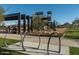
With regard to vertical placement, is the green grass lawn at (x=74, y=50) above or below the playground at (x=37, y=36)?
below

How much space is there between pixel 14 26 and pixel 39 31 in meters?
0.32

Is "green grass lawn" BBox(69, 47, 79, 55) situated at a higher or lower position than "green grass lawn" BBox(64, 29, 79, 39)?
lower

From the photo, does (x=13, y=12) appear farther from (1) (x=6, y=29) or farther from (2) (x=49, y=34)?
(2) (x=49, y=34)

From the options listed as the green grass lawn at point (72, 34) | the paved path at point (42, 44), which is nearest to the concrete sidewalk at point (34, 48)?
the paved path at point (42, 44)

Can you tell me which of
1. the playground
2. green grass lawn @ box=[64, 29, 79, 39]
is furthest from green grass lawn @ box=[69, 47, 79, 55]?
green grass lawn @ box=[64, 29, 79, 39]

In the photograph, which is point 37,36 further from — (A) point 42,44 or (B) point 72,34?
(B) point 72,34

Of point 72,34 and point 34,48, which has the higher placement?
point 72,34

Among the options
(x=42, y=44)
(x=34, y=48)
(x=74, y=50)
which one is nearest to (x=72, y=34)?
(x=74, y=50)

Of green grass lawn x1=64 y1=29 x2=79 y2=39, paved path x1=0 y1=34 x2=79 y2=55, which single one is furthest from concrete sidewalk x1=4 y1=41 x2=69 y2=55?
green grass lawn x1=64 y1=29 x2=79 y2=39

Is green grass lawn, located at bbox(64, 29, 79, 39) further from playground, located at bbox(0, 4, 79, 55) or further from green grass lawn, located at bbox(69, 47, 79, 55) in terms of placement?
green grass lawn, located at bbox(69, 47, 79, 55)

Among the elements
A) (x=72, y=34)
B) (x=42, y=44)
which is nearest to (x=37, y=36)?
(x=42, y=44)

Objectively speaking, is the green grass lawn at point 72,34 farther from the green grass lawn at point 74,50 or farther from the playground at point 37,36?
the green grass lawn at point 74,50

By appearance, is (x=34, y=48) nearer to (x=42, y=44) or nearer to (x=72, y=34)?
(x=42, y=44)
